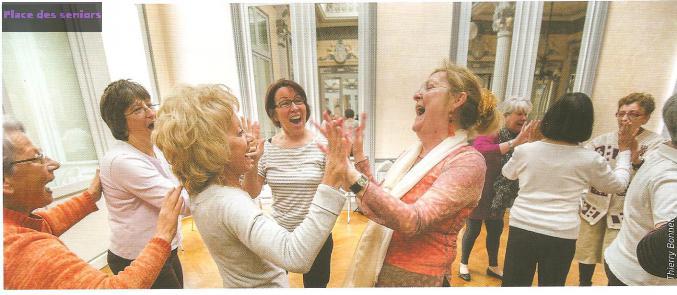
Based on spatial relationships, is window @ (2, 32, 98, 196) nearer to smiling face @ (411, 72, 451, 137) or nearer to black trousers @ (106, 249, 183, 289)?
black trousers @ (106, 249, 183, 289)

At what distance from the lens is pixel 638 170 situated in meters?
0.90

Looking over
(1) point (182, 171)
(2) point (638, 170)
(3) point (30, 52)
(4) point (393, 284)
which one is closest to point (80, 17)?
(3) point (30, 52)

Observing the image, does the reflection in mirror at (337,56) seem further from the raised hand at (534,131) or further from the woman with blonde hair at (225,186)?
the raised hand at (534,131)

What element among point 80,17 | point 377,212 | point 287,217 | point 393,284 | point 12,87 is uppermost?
point 80,17

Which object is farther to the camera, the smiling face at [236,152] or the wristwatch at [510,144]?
the wristwatch at [510,144]

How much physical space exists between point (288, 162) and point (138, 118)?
53cm

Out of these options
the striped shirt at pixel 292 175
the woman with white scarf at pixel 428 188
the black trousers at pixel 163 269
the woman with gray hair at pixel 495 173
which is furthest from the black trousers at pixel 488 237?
the black trousers at pixel 163 269

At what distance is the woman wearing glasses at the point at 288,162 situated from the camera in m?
1.00

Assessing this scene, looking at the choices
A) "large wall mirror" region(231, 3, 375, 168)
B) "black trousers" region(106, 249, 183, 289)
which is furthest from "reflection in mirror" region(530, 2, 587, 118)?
"black trousers" region(106, 249, 183, 289)

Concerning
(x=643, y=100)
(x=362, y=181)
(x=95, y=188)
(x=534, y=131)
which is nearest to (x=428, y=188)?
(x=362, y=181)

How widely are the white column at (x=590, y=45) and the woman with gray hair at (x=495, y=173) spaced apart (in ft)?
0.62

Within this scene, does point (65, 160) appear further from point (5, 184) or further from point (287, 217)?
point (287, 217)

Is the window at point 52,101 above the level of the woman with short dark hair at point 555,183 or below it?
above

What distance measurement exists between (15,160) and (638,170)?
6.34ft
